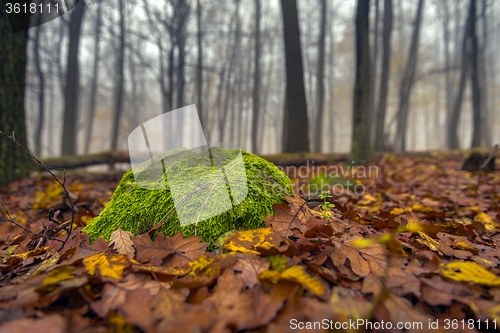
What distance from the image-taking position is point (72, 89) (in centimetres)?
1002

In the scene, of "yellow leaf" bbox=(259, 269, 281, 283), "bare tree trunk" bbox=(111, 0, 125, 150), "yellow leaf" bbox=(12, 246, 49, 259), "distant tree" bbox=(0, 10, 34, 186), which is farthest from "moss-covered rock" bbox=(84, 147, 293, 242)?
"bare tree trunk" bbox=(111, 0, 125, 150)

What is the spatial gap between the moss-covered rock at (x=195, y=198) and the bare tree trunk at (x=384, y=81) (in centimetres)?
823

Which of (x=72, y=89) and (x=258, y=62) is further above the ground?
(x=258, y=62)

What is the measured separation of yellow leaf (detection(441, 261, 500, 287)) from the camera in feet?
3.11

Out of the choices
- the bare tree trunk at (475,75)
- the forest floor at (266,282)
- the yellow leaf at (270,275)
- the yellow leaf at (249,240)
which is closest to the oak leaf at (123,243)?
the forest floor at (266,282)

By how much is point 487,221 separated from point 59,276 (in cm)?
268

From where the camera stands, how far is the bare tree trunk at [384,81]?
8.91 m

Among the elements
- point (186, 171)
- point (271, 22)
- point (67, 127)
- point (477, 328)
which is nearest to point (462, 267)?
point (477, 328)

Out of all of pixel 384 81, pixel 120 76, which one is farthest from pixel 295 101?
pixel 120 76

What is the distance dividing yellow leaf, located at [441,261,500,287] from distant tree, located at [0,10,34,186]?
537 cm

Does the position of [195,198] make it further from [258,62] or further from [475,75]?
[258,62]

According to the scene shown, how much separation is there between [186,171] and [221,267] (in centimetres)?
Answer: 87

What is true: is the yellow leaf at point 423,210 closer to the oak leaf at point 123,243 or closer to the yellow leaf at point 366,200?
the yellow leaf at point 366,200

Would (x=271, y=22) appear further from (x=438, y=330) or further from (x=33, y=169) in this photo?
(x=438, y=330)
